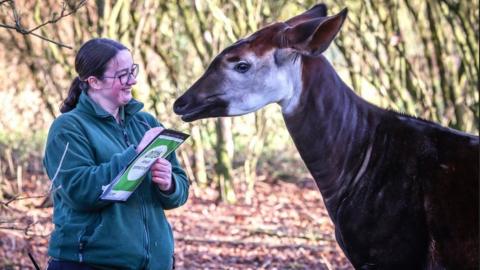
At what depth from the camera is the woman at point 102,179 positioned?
11.8 feet

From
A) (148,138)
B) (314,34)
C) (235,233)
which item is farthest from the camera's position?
(235,233)

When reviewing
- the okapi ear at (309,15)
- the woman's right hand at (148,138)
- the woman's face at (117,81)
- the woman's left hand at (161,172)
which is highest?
the okapi ear at (309,15)

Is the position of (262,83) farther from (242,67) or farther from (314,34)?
(314,34)

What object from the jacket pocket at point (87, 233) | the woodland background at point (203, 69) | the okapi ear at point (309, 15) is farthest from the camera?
the woodland background at point (203, 69)

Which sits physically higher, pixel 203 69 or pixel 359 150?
pixel 203 69

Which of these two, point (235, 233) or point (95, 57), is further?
point (235, 233)

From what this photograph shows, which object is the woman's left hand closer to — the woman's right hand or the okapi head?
the woman's right hand

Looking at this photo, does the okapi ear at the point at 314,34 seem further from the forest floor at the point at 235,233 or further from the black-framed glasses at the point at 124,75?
the forest floor at the point at 235,233

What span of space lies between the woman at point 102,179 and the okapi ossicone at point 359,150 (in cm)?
36

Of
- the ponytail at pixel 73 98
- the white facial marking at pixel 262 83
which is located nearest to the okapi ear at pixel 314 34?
the white facial marking at pixel 262 83

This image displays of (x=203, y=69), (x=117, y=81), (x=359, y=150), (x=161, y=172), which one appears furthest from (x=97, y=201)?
(x=203, y=69)

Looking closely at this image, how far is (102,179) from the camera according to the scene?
3543 mm

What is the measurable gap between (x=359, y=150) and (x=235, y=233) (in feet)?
17.9

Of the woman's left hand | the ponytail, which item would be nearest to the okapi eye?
the woman's left hand
